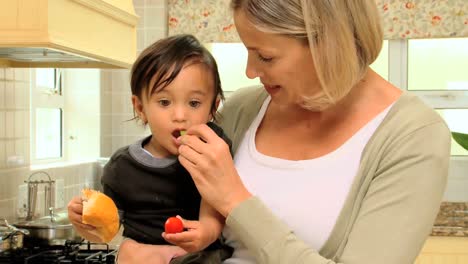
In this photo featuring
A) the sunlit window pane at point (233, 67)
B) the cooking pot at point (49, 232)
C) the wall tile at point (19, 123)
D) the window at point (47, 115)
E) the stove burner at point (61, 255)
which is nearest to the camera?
the stove burner at point (61, 255)

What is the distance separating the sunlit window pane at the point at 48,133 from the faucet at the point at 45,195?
1.85ft

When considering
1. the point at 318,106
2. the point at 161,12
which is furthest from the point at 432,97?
the point at 318,106

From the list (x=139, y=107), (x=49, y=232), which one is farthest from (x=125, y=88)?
(x=139, y=107)

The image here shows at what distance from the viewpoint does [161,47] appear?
1394 millimetres

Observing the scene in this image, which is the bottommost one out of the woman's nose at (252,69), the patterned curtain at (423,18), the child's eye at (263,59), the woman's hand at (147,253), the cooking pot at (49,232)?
the cooking pot at (49,232)

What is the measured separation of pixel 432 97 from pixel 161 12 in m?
1.81

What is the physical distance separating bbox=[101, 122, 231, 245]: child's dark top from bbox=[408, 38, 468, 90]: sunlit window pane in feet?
10.4

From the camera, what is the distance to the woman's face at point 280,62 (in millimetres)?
1174

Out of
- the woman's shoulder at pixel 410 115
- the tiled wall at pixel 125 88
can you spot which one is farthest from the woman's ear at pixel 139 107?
the tiled wall at pixel 125 88

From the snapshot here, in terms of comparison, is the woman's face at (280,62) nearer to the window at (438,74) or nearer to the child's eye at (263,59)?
the child's eye at (263,59)

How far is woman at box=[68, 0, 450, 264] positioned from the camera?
1.12 meters

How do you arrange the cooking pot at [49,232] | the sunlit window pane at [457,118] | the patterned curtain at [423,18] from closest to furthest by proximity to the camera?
the cooking pot at [49,232] → the patterned curtain at [423,18] → the sunlit window pane at [457,118]

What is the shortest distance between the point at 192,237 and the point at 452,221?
3034 mm

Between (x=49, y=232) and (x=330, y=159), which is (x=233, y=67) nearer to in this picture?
(x=49, y=232)
